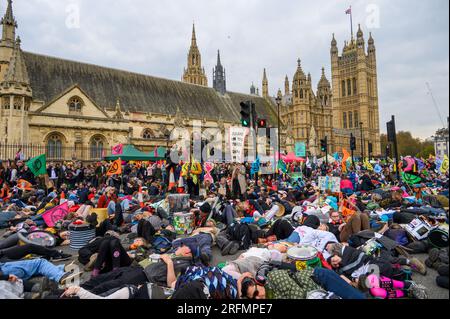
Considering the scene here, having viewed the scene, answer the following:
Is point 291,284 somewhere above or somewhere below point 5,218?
below

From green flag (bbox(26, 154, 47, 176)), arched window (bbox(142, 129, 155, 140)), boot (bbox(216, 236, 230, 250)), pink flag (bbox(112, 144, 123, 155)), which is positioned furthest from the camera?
arched window (bbox(142, 129, 155, 140))

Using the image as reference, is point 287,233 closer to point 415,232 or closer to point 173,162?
point 415,232

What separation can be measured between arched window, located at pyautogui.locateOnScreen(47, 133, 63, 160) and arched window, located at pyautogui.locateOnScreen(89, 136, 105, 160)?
8.88ft

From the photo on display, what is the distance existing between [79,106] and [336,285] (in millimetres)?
30160

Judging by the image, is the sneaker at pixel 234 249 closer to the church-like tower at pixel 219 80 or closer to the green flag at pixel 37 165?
the green flag at pixel 37 165

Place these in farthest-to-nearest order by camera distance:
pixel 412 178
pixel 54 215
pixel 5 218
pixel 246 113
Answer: pixel 246 113
pixel 412 178
pixel 5 218
pixel 54 215

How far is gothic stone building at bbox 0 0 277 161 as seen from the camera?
23828 mm

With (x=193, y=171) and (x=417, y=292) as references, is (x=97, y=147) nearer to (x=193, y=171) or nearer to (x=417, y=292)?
(x=193, y=171)

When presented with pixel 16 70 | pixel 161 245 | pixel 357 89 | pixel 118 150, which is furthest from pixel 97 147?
pixel 357 89

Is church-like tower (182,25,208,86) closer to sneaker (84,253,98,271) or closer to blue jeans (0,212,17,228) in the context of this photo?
blue jeans (0,212,17,228)

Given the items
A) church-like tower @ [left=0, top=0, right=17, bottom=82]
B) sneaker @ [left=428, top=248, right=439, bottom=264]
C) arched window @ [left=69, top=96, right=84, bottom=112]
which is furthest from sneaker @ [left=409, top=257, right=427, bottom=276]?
church-like tower @ [left=0, top=0, right=17, bottom=82]

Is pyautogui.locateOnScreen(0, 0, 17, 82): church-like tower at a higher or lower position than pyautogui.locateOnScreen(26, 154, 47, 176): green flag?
higher

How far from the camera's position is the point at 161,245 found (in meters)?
6.73

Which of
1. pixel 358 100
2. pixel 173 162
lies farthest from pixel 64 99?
pixel 358 100
